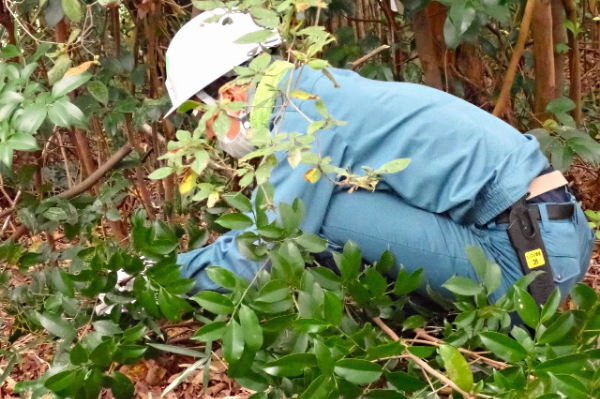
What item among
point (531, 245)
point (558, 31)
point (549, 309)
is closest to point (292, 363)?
point (549, 309)

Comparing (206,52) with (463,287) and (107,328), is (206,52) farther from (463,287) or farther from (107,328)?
(463,287)

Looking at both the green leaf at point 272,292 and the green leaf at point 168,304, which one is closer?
the green leaf at point 272,292

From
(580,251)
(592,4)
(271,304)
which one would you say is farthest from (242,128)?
(592,4)

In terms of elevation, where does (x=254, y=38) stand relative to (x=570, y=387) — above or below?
above

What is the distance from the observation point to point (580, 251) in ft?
5.02

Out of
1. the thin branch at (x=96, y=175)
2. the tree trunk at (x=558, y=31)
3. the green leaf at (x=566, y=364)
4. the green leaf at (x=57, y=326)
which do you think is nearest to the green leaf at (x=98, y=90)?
the thin branch at (x=96, y=175)

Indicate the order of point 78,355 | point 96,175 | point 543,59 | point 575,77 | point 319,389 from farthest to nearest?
point 575,77
point 543,59
point 96,175
point 78,355
point 319,389

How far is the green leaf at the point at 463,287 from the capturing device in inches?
46.5

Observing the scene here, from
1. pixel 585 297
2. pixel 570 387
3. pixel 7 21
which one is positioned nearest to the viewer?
pixel 570 387

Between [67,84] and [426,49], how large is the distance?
130 cm

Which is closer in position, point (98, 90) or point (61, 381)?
point (61, 381)

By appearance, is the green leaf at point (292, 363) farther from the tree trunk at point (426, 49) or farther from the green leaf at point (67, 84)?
the tree trunk at point (426, 49)

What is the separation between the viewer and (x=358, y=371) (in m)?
0.95

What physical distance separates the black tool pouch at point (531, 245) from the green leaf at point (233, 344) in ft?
2.50
